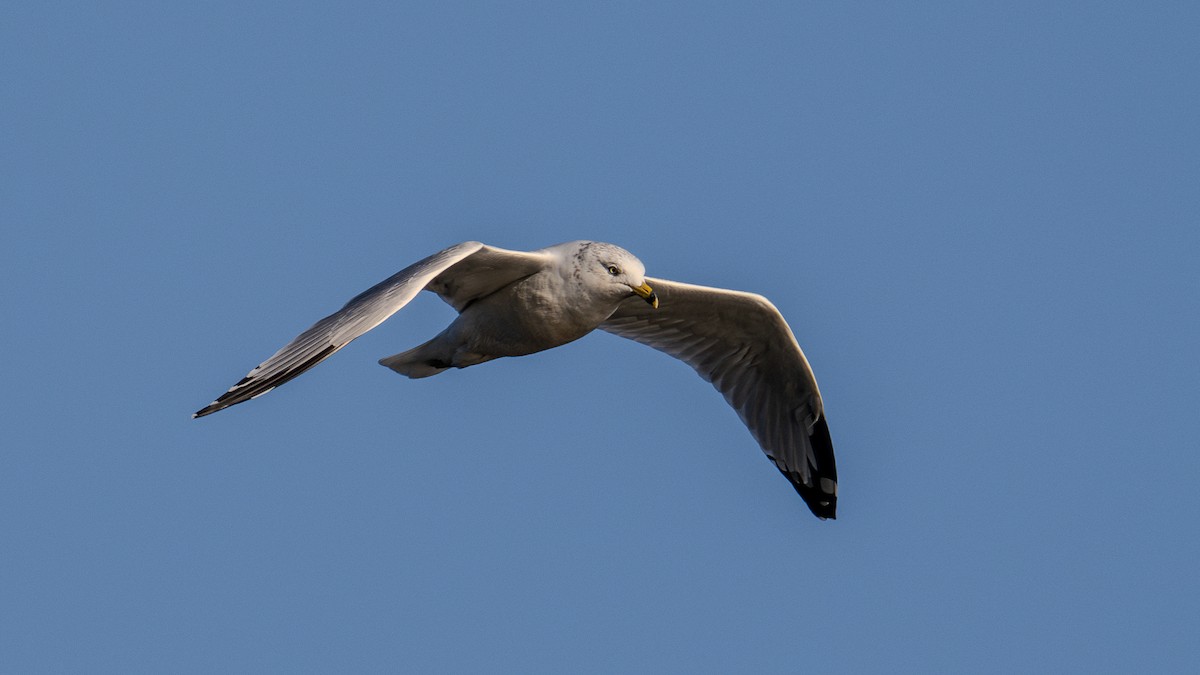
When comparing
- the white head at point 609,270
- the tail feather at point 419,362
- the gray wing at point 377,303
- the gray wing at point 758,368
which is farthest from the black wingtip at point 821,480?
the gray wing at point 377,303

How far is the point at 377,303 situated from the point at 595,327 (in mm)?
1982

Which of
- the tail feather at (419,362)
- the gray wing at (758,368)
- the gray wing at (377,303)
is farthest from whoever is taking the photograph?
the gray wing at (758,368)

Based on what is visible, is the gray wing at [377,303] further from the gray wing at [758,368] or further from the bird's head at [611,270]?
the gray wing at [758,368]

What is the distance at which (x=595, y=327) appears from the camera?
36.2ft

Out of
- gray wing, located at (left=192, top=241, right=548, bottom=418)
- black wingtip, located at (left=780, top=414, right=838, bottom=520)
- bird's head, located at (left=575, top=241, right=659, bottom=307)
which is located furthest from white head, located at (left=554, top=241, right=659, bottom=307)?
black wingtip, located at (left=780, top=414, right=838, bottom=520)

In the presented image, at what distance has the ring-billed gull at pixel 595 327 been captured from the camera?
964cm

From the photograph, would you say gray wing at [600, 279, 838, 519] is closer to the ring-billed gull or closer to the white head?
the ring-billed gull

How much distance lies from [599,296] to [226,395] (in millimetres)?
2690

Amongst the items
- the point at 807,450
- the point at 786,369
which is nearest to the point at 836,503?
the point at 807,450

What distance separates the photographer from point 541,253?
1098cm

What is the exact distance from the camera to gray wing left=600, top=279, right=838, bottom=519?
1257 cm

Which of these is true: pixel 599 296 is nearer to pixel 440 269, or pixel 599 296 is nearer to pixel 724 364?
pixel 440 269

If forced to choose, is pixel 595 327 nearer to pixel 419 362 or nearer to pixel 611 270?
pixel 611 270

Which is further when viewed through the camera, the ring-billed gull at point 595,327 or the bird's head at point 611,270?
the bird's head at point 611,270
